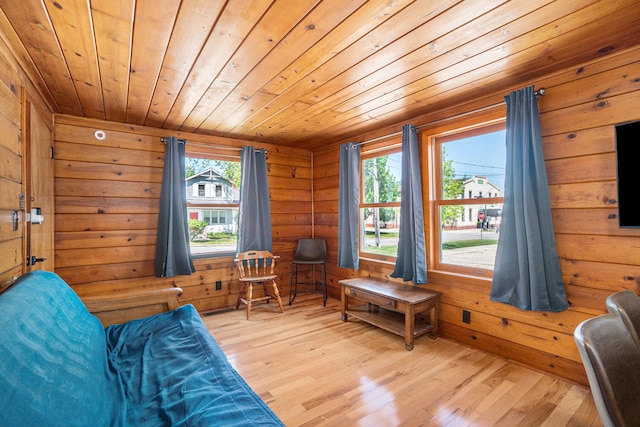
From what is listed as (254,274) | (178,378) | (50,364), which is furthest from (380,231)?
(50,364)

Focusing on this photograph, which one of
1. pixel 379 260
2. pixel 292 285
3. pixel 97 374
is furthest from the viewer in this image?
pixel 292 285

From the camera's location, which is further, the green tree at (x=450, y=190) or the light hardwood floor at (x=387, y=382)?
the green tree at (x=450, y=190)

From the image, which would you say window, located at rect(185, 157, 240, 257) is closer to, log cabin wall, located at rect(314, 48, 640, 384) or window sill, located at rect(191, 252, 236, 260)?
window sill, located at rect(191, 252, 236, 260)

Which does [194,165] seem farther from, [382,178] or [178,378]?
[178,378]

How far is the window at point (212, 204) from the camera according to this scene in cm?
372

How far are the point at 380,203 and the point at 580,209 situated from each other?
1.89 m

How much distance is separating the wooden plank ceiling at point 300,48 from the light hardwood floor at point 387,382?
7.04 ft

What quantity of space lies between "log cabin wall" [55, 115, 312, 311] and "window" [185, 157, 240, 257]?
22 cm

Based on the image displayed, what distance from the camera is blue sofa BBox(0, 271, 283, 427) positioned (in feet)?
2.58

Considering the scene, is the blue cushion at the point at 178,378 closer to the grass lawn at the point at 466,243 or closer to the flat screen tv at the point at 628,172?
the flat screen tv at the point at 628,172

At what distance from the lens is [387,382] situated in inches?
83.4

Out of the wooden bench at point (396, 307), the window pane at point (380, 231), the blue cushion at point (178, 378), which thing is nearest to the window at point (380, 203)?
the window pane at point (380, 231)

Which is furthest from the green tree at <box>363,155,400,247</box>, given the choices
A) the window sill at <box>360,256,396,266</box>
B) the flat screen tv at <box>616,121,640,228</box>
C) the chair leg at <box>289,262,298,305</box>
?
the flat screen tv at <box>616,121,640,228</box>

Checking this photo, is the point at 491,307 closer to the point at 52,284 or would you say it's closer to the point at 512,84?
the point at 512,84
